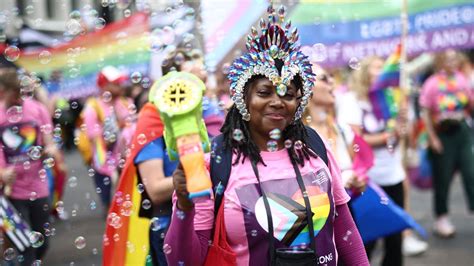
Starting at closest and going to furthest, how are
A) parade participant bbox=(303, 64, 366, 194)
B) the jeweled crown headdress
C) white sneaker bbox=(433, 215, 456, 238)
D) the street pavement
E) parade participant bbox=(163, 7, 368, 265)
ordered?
parade participant bbox=(163, 7, 368, 265), the jeweled crown headdress, parade participant bbox=(303, 64, 366, 194), the street pavement, white sneaker bbox=(433, 215, 456, 238)

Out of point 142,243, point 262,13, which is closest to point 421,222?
point 262,13

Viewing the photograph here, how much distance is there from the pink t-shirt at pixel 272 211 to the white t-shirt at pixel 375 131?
2.56 metres

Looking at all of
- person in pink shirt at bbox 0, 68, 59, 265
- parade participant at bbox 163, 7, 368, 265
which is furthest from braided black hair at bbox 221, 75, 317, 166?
person in pink shirt at bbox 0, 68, 59, 265

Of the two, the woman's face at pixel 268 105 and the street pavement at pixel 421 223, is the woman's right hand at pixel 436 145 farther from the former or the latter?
the woman's face at pixel 268 105

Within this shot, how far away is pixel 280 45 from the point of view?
110 inches

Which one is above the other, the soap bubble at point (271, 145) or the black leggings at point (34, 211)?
the soap bubble at point (271, 145)

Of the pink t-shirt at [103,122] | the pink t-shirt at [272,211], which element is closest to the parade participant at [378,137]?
the pink t-shirt at [272,211]

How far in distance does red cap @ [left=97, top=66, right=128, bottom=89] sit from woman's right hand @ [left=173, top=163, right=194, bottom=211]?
5942 millimetres

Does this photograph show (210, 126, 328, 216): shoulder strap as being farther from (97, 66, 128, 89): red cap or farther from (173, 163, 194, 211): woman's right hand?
(97, 66, 128, 89): red cap

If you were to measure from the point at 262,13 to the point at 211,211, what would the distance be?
2989 mm

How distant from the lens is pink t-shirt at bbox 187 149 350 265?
2.65 m

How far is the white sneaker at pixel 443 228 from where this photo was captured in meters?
7.84

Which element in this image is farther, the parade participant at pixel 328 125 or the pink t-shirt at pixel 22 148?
the pink t-shirt at pixel 22 148

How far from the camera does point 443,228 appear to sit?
25.8ft
